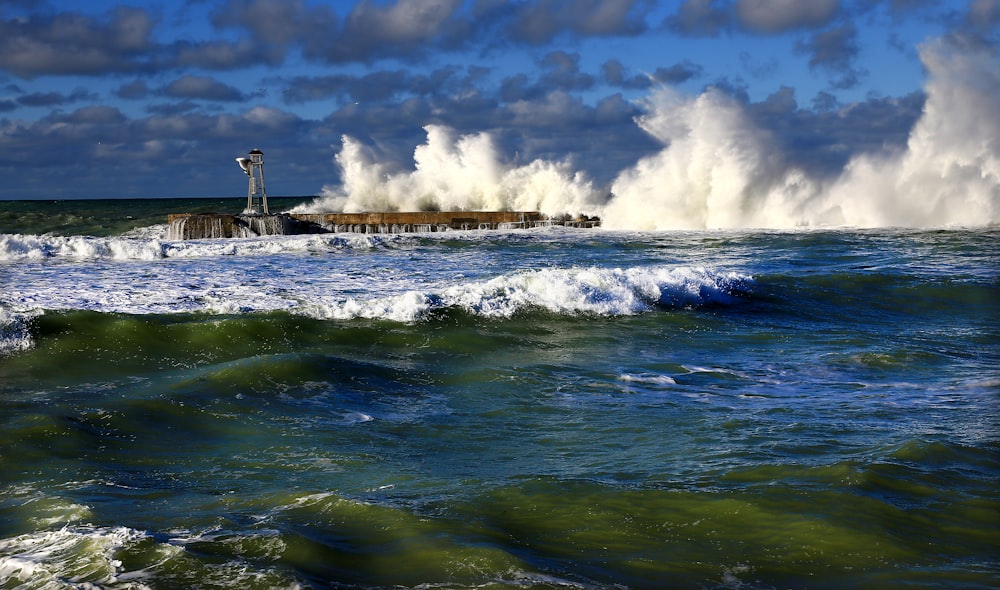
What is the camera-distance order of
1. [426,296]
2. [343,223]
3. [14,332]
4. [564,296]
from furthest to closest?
[343,223] < [564,296] < [426,296] < [14,332]

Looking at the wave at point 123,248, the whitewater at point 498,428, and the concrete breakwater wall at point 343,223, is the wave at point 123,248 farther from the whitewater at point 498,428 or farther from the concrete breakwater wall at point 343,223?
the concrete breakwater wall at point 343,223

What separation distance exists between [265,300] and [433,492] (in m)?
8.49

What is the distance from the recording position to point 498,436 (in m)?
6.43

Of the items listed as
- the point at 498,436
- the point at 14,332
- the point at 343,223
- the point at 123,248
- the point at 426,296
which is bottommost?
the point at 498,436

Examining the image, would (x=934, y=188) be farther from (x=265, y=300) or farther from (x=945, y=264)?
(x=265, y=300)

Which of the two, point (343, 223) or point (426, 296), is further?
point (343, 223)

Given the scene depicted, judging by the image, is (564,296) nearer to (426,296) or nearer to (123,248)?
(426,296)

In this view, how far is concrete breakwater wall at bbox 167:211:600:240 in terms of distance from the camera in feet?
88.3

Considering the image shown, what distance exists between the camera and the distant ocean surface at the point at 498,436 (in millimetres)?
4035

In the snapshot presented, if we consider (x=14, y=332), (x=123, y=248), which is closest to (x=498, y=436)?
(x=14, y=332)

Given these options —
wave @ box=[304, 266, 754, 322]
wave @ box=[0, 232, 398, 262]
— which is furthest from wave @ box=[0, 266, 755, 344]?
wave @ box=[0, 232, 398, 262]

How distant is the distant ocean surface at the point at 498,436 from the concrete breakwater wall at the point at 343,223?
40.9 ft

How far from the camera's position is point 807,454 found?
571cm

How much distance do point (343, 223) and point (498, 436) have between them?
26.0 metres
